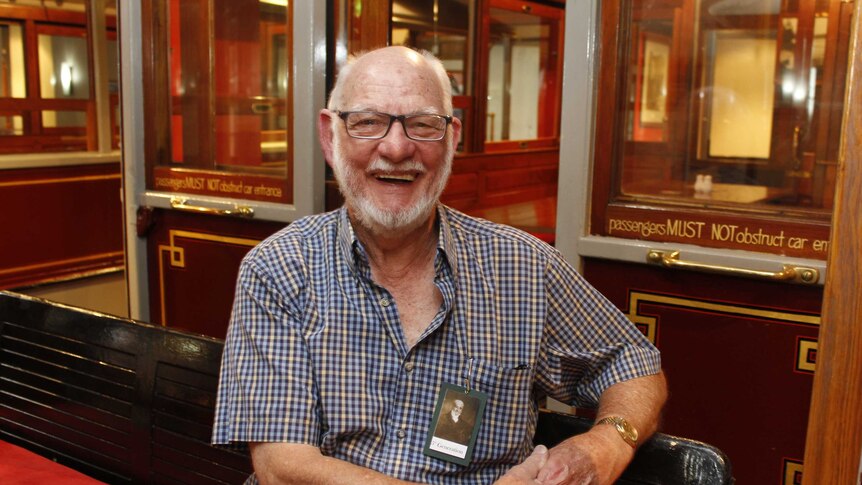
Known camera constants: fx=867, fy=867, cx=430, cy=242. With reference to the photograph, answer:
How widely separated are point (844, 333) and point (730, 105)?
358 centimetres

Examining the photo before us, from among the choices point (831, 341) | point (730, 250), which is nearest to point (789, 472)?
point (730, 250)

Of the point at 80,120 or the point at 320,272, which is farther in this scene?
the point at 80,120

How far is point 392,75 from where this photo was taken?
1.57 m

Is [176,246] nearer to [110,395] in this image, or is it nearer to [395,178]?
[110,395]

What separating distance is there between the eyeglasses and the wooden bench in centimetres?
57

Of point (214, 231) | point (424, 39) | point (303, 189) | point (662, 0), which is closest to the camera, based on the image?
point (662, 0)

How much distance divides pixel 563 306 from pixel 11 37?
606cm

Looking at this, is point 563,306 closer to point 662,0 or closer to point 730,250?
point 730,250

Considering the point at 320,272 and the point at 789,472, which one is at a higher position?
the point at 320,272

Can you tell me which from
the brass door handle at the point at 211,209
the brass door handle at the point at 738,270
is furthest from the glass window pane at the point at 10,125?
the brass door handle at the point at 738,270

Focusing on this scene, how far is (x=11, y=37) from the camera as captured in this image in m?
6.39

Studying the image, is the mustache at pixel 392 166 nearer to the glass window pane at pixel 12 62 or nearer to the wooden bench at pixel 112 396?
the wooden bench at pixel 112 396

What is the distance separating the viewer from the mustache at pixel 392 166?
1574 millimetres

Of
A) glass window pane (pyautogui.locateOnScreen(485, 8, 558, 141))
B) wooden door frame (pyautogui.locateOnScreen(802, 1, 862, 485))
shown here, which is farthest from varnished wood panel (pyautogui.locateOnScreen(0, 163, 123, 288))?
wooden door frame (pyautogui.locateOnScreen(802, 1, 862, 485))
